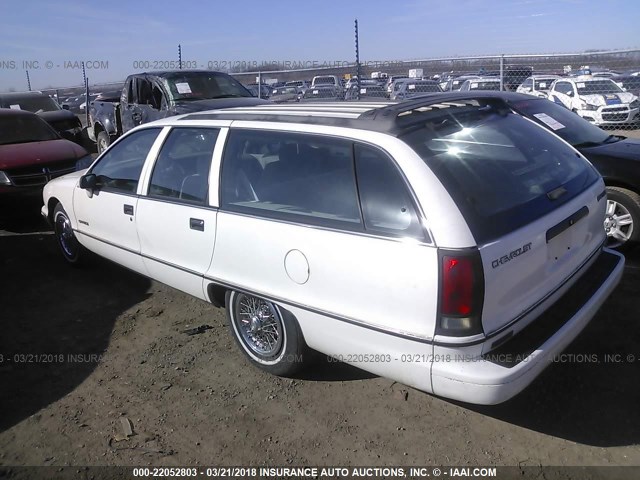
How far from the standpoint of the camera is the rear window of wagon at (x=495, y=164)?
2.50m

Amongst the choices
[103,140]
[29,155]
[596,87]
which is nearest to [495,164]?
[29,155]

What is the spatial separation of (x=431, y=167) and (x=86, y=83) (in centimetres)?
1696

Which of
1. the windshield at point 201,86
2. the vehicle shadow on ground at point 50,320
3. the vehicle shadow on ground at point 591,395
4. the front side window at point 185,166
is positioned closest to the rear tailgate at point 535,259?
the vehicle shadow on ground at point 591,395

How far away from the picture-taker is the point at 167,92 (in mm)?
9312

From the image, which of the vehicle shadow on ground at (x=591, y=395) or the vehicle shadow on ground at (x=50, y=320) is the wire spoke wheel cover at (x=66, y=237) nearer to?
the vehicle shadow on ground at (x=50, y=320)

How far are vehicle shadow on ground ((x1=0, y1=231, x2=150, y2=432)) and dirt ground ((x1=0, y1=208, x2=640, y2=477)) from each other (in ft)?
0.05

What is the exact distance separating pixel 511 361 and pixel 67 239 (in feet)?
15.2

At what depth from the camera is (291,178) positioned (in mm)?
3115

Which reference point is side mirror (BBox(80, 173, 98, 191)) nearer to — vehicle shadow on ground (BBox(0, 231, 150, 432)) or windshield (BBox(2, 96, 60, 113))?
vehicle shadow on ground (BBox(0, 231, 150, 432))

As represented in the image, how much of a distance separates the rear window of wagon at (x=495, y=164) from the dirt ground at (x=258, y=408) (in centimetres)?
113

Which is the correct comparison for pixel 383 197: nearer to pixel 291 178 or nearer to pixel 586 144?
pixel 291 178

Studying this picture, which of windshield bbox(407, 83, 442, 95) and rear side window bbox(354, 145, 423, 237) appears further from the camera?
windshield bbox(407, 83, 442, 95)

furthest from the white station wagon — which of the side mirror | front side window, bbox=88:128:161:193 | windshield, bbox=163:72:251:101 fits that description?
windshield, bbox=163:72:251:101

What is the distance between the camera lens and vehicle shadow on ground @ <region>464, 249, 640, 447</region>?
2785 mm
